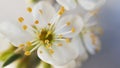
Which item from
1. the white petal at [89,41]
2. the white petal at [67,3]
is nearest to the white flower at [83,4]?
the white petal at [67,3]

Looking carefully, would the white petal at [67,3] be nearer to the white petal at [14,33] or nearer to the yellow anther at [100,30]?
the white petal at [14,33]

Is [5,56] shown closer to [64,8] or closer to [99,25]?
[64,8]

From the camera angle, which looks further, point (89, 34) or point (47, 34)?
point (89, 34)

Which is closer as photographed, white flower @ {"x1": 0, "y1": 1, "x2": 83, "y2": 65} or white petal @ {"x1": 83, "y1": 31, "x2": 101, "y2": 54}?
white flower @ {"x1": 0, "y1": 1, "x2": 83, "y2": 65}

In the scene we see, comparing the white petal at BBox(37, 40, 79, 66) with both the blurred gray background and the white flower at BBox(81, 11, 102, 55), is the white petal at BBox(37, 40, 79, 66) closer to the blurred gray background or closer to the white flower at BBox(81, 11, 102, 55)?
the white flower at BBox(81, 11, 102, 55)

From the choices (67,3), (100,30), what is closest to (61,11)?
(67,3)

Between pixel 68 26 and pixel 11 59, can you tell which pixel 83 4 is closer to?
pixel 68 26

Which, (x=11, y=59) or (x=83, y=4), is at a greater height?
(x=83, y=4)

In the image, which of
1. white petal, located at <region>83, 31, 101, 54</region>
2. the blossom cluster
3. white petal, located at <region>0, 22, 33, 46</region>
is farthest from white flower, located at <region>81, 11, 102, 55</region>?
white petal, located at <region>0, 22, 33, 46</region>
